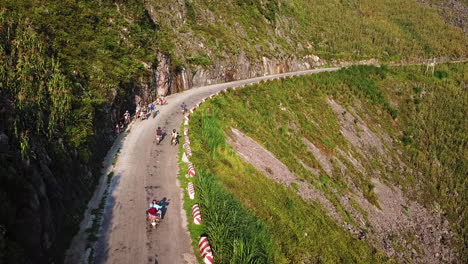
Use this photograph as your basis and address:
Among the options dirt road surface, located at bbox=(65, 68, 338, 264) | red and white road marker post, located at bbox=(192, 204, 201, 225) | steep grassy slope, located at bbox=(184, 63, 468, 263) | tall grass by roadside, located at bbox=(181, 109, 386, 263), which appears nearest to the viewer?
dirt road surface, located at bbox=(65, 68, 338, 264)

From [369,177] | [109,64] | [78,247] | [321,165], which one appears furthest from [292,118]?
[78,247]

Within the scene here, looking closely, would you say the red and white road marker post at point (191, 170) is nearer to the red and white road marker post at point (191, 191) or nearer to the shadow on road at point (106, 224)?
the red and white road marker post at point (191, 191)

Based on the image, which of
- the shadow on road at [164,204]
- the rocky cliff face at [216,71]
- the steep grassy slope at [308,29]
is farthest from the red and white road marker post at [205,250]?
the steep grassy slope at [308,29]

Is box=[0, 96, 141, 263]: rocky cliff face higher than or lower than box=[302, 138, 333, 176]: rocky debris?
higher

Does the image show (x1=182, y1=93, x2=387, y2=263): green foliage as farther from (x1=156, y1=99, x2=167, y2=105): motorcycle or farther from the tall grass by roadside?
(x1=156, y1=99, x2=167, y2=105): motorcycle

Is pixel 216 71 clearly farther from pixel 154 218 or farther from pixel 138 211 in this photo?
pixel 154 218

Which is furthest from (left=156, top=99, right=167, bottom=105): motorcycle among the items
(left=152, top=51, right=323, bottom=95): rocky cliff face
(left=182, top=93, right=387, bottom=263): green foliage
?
(left=182, top=93, right=387, bottom=263): green foliage

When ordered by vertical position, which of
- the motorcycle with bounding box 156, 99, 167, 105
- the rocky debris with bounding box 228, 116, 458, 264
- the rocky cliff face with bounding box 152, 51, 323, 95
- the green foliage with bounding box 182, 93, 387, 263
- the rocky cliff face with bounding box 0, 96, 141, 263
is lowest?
the rocky debris with bounding box 228, 116, 458, 264

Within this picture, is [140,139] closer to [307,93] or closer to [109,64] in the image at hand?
[109,64]
